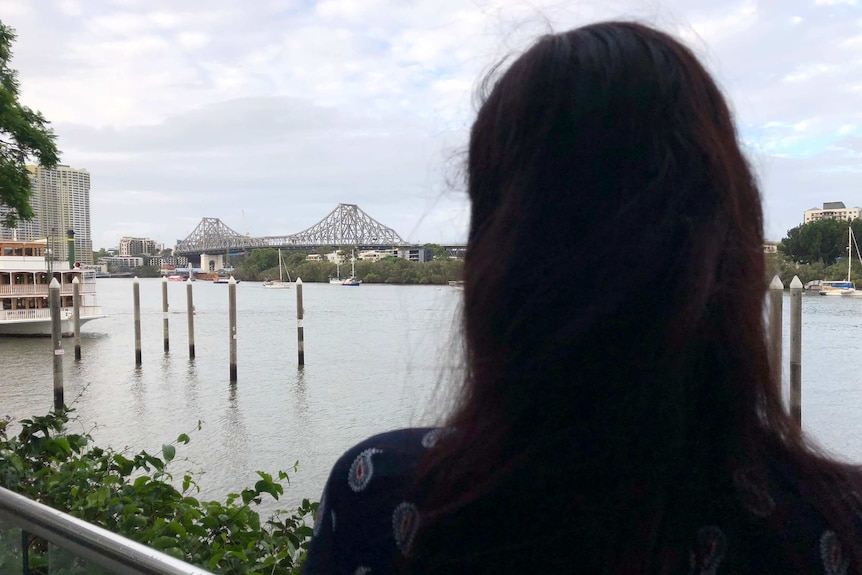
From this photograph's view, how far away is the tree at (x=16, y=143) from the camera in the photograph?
17.1 feet

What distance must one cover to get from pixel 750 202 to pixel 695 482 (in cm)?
26

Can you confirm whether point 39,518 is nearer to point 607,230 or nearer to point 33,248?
point 607,230

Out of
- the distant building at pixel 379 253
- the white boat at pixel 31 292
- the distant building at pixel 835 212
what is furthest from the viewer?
the distant building at pixel 835 212

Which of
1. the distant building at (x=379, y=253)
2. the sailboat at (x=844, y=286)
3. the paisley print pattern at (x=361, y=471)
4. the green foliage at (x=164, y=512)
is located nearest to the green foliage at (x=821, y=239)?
the sailboat at (x=844, y=286)

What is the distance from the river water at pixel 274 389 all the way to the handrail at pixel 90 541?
1.35 ft

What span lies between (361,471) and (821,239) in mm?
39634

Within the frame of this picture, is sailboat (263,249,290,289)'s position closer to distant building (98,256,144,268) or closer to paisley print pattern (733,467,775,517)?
distant building (98,256,144,268)

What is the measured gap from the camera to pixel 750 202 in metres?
0.70

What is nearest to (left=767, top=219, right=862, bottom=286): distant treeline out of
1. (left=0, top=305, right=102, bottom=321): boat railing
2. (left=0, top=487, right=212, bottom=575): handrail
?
(left=0, top=305, right=102, bottom=321): boat railing

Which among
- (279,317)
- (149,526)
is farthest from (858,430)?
(279,317)

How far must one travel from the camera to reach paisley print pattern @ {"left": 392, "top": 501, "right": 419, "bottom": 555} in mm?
674

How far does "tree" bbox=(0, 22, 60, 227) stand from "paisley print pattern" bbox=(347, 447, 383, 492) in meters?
5.39

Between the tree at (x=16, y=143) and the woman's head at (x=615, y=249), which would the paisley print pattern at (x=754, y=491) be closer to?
the woman's head at (x=615, y=249)

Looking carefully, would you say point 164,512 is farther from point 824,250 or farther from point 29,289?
point 824,250
